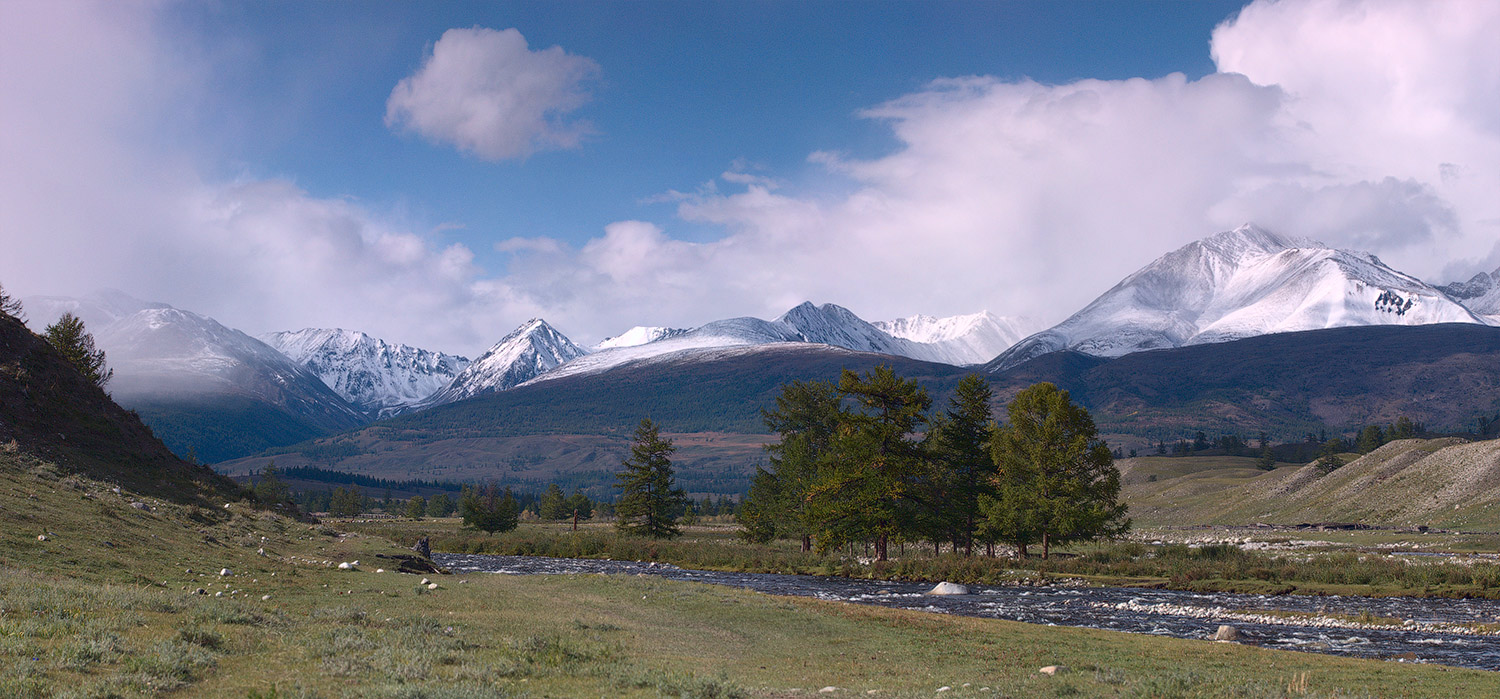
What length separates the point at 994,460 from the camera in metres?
59.2

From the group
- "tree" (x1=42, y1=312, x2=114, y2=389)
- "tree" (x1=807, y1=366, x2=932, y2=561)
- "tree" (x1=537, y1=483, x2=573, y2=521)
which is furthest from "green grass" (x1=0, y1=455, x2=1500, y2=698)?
"tree" (x1=537, y1=483, x2=573, y2=521)

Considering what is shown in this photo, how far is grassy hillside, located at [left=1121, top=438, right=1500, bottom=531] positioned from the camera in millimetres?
85062

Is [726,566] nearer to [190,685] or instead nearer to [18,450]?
[18,450]

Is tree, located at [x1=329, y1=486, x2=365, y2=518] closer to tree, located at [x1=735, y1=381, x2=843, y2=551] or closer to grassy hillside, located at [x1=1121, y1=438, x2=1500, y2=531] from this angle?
tree, located at [x1=735, y1=381, x2=843, y2=551]

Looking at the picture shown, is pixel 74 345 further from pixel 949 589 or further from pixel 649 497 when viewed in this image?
pixel 949 589

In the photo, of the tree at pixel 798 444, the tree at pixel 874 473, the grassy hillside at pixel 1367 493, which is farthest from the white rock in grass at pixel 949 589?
the grassy hillside at pixel 1367 493

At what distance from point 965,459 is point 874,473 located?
8415mm

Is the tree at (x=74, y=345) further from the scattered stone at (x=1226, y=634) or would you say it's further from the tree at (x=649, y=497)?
the scattered stone at (x=1226, y=634)

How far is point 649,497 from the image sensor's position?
83125 millimetres

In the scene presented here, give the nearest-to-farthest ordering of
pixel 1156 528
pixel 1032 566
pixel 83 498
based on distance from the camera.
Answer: pixel 83 498 → pixel 1032 566 → pixel 1156 528

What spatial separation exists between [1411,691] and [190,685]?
2446 centimetres

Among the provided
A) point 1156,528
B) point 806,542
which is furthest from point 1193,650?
point 1156,528

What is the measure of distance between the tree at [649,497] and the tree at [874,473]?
981 inches

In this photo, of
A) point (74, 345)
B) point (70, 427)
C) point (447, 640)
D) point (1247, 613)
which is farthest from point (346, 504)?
point (1247, 613)
